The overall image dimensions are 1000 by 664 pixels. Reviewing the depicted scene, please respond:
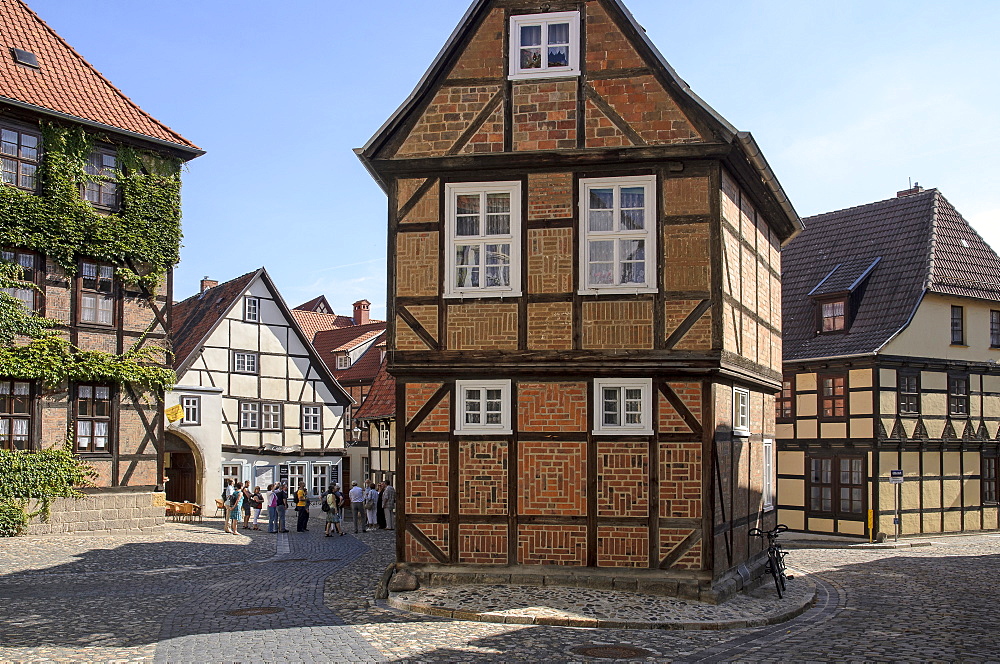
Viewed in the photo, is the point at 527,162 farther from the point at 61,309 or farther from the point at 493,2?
the point at 61,309

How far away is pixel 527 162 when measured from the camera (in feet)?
50.3

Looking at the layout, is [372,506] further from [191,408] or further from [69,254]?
[69,254]

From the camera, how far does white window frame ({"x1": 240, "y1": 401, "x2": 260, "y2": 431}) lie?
39281 millimetres

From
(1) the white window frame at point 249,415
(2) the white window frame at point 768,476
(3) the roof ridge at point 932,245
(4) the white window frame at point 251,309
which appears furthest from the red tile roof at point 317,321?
(2) the white window frame at point 768,476

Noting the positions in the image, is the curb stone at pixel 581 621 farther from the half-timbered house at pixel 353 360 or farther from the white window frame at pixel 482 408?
the half-timbered house at pixel 353 360

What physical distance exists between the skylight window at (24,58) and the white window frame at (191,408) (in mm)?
13307

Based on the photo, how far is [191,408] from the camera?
3550cm

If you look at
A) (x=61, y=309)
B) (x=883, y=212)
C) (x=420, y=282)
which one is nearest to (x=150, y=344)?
(x=61, y=309)

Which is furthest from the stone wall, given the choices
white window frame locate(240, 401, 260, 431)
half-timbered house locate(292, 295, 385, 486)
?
half-timbered house locate(292, 295, 385, 486)

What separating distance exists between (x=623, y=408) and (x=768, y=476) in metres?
5.87

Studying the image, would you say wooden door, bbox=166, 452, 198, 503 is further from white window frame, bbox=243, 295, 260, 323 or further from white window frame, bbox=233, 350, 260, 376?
white window frame, bbox=243, 295, 260, 323

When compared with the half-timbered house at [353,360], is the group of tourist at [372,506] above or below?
below

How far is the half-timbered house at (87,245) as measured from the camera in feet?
79.8

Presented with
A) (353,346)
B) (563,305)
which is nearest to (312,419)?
(353,346)
